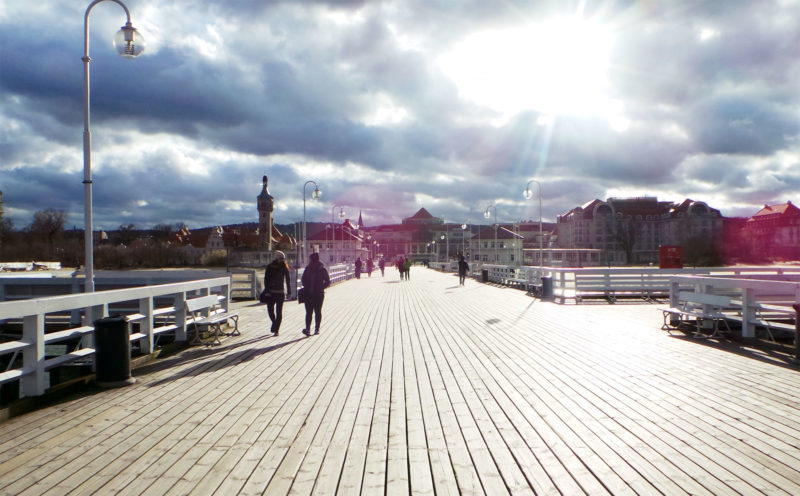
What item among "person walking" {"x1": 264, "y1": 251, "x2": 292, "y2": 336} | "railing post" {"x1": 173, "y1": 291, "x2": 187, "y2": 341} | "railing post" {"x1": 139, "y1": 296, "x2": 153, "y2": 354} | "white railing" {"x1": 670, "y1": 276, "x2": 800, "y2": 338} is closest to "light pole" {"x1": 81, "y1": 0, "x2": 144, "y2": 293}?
"railing post" {"x1": 139, "y1": 296, "x2": 153, "y2": 354}

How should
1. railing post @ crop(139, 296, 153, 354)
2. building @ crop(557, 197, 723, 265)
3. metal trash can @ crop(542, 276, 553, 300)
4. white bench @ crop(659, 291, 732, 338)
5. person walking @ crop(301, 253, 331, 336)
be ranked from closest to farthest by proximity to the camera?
railing post @ crop(139, 296, 153, 354)
white bench @ crop(659, 291, 732, 338)
person walking @ crop(301, 253, 331, 336)
metal trash can @ crop(542, 276, 553, 300)
building @ crop(557, 197, 723, 265)

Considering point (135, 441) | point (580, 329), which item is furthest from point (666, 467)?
point (580, 329)

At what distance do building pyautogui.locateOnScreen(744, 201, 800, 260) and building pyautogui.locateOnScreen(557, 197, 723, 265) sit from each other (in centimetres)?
803

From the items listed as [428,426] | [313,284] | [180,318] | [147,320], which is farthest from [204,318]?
[428,426]

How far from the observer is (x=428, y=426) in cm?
466

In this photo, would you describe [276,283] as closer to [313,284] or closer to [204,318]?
[313,284]

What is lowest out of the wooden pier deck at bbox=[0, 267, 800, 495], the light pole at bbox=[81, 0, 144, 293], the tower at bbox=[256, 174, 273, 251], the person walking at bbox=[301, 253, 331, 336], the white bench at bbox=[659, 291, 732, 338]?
the wooden pier deck at bbox=[0, 267, 800, 495]

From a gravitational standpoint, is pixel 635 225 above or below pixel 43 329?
above

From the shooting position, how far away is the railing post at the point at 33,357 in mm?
5355

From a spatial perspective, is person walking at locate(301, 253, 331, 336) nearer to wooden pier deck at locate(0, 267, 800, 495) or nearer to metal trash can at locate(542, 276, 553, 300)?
wooden pier deck at locate(0, 267, 800, 495)

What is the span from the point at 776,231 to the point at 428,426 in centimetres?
11503

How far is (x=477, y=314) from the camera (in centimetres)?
1439

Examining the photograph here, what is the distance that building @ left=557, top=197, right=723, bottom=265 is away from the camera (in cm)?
10788

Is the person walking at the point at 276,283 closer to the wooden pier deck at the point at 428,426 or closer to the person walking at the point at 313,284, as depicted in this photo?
the person walking at the point at 313,284
